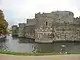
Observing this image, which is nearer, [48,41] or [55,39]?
[48,41]

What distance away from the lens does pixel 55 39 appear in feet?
237

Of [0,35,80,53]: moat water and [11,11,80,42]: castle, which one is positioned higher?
[11,11,80,42]: castle

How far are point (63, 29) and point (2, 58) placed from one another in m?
61.5

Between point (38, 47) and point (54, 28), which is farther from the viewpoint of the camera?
point (54, 28)

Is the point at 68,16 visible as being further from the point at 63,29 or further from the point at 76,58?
the point at 76,58

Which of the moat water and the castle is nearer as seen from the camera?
the moat water

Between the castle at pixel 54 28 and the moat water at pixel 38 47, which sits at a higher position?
the castle at pixel 54 28

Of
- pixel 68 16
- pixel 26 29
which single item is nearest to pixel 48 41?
pixel 68 16

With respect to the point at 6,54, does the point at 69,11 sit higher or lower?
higher

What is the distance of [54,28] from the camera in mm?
73062

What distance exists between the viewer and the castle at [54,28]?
65.4 metres

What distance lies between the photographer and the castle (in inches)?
2576

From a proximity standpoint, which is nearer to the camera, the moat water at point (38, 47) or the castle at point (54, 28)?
the moat water at point (38, 47)

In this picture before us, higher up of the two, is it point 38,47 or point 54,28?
point 54,28
